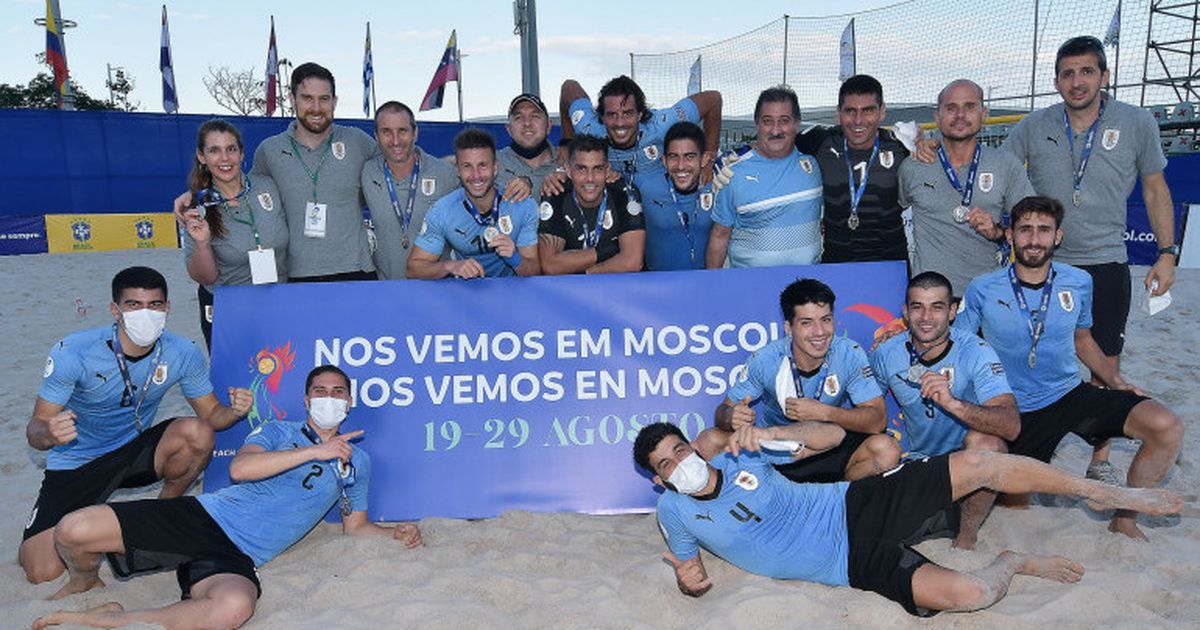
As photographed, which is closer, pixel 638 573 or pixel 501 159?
pixel 638 573

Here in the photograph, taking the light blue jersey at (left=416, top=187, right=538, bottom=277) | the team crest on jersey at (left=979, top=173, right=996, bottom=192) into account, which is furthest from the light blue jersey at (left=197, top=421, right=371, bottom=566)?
the team crest on jersey at (left=979, top=173, right=996, bottom=192)

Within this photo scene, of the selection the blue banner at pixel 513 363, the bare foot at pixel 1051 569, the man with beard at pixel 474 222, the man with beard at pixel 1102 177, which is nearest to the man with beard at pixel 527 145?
the man with beard at pixel 474 222

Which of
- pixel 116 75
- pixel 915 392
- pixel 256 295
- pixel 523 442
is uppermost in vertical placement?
pixel 116 75

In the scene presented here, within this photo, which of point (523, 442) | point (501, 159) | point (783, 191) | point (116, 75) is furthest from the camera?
point (116, 75)

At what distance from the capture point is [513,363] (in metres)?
4.59

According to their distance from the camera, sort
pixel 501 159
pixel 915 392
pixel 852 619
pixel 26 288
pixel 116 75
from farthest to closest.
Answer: pixel 116 75, pixel 26 288, pixel 501 159, pixel 915 392, pixel 852 619

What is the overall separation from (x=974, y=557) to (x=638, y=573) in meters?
1.54

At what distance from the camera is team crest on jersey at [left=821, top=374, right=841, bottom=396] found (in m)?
3.95

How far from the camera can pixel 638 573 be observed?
3688 mm

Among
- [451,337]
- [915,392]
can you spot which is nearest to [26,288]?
[451,337]

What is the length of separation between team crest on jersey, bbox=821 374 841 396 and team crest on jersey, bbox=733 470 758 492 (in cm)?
74

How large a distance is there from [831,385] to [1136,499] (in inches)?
51.5

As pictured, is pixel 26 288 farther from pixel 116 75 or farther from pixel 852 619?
pixel 116 75

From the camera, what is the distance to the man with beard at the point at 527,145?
5613 mm
